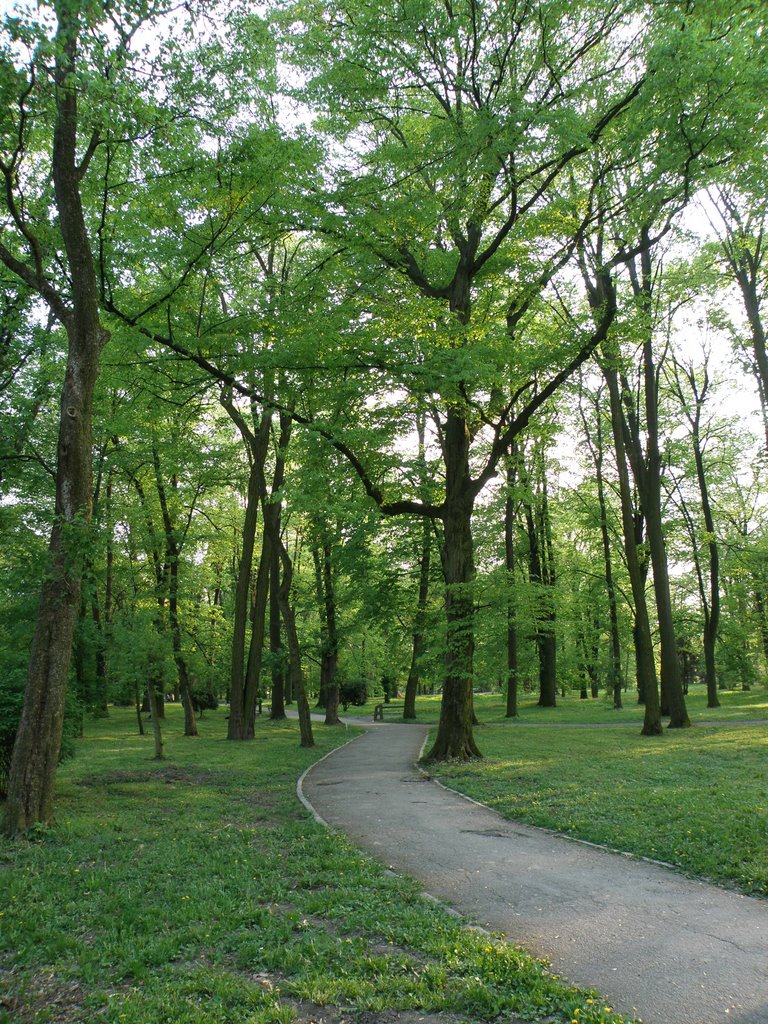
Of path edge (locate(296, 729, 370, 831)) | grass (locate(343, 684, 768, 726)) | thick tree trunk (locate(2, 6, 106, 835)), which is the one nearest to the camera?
thick tree trunk (locate(2, 6, 106, 835))

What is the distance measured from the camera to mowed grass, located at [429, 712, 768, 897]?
6180 millimetres

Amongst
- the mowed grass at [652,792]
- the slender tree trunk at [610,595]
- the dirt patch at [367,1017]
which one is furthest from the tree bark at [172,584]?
the dirt patch at [367,1017]

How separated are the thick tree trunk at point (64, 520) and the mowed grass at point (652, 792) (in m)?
5.74

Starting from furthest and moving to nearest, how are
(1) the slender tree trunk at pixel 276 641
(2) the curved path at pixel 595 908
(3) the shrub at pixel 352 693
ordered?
1. (3) the shrub at pixel 352 693
2. (1) the slender tree trunk at pixel 276 641
3. (2) the curved path at pixel 595 908

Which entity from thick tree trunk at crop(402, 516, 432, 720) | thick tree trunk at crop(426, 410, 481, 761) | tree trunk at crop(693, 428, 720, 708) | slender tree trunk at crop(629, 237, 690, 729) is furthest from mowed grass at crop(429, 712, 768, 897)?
tree trunk at crop(693, 428, 720, 708)

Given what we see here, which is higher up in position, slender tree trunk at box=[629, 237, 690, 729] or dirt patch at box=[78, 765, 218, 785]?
slender tree trunk at box=[629, 237, 690, 729]

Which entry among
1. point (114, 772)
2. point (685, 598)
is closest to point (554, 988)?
point (114, 772)

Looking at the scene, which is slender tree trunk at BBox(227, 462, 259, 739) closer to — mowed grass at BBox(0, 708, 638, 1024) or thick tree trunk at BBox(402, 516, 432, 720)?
thick tree trunk at BBox(402, 516, 432, 720)

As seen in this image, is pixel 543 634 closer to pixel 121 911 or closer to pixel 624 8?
pixel 624 8

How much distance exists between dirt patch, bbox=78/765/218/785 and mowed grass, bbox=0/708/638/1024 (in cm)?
379

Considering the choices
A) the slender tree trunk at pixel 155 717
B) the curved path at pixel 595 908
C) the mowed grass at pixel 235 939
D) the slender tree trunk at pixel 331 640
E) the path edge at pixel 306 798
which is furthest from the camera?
the slender tree trunk at pixel 331 640

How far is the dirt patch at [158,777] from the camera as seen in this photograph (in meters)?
→ 11.6

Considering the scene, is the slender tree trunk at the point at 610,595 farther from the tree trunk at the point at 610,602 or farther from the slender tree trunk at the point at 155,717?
the slender tree trunk at the point at 155,717

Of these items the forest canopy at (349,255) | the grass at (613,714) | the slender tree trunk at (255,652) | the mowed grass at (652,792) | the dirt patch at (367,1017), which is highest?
the forest canopy at (349,255)
